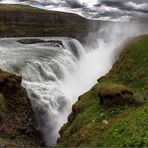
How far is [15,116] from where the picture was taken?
98.0 ft

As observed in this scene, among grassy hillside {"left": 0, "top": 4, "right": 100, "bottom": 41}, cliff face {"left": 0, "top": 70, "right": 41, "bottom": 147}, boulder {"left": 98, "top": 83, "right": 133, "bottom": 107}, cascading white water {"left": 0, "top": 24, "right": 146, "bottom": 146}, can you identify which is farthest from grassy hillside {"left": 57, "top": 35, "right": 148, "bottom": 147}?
grassy hillside {"left": 0, "top": 4, "right": 100, "bottom": 41}

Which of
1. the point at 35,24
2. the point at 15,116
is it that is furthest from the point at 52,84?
the point at 35,24

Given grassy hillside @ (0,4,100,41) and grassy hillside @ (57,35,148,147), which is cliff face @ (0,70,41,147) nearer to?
grassy hillside @ (57,35,148,147)

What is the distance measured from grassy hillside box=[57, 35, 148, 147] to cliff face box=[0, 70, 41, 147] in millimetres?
3822

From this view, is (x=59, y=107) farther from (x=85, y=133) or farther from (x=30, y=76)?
(x=85, y=133)

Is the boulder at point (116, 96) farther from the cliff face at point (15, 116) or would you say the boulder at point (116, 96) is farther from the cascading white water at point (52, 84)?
the cascading white water at point (52, 84)

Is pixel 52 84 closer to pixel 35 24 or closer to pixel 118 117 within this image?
pixel 118 117

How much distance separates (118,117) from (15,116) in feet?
35.9

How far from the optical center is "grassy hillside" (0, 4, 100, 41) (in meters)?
132

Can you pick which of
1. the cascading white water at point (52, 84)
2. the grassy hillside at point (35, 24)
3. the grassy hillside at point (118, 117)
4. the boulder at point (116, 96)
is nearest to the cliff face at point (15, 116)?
the cascading white water at point (52, 84)

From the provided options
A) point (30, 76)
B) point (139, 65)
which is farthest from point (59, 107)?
point (139, 65)

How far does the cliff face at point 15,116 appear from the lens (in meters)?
26.8

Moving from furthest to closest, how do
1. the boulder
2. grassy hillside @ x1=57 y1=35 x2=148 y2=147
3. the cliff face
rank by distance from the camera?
the cliff face < the boulder < grassy hillside @ x1=57 y1=35 x2=148 y2=147

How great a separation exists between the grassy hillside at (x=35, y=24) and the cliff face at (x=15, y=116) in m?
93.6
